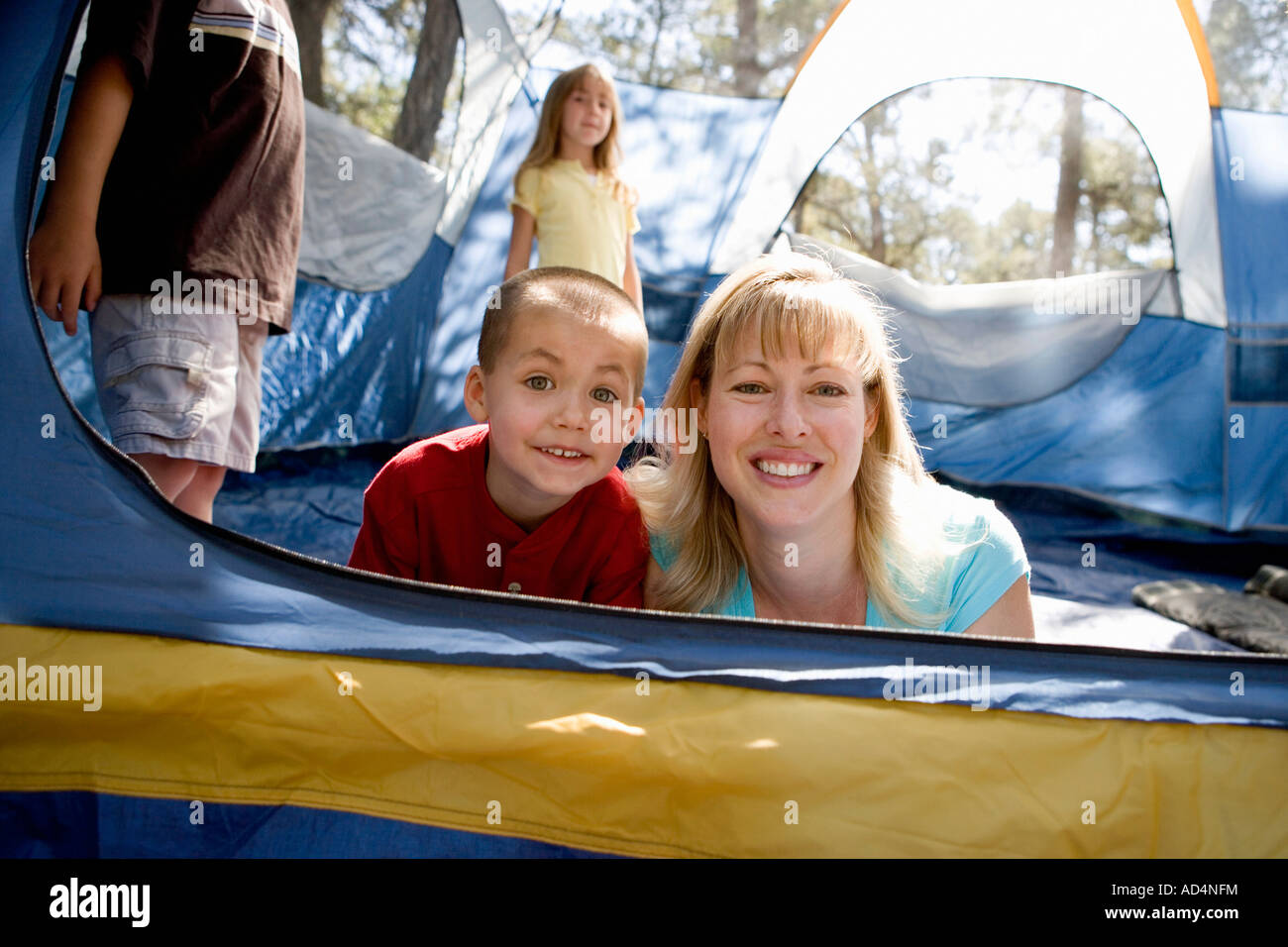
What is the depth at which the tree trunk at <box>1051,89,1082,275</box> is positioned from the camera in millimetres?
5858

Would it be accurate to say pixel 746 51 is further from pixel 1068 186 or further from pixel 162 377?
pixel 162 377

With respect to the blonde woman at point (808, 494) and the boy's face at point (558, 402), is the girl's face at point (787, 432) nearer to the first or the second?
the blonde woman at point (808, 494)

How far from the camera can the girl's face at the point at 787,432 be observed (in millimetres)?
1179

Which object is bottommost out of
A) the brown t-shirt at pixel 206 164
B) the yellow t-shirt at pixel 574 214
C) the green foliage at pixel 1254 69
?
the brown t-shirt at pixel 206 164

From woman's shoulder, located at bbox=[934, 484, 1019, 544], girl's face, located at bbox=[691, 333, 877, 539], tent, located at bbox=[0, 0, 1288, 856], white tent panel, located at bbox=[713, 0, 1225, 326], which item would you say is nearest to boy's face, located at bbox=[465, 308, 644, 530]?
girl's face, located at bbox=[691, 333, 877, 539]

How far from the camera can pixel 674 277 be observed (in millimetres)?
3162

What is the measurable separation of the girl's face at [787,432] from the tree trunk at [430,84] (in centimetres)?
215

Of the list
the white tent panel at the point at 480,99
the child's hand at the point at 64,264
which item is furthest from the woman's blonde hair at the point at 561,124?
the child's hand at the point at 64,264

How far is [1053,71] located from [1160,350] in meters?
0.85

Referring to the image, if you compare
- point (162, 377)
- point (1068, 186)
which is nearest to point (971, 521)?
point (162, 377)

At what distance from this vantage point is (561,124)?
255cm

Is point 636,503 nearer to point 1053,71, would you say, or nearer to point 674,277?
point 674,277

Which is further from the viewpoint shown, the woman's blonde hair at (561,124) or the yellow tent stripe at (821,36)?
the yellow tent stripe at (821,36)

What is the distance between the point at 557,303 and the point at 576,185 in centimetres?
130
